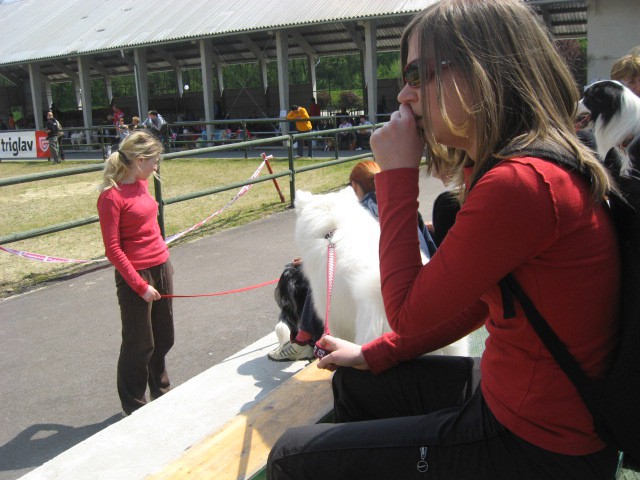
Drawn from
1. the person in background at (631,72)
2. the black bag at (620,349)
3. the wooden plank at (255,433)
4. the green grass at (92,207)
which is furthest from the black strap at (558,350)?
the green grass at (92,207)

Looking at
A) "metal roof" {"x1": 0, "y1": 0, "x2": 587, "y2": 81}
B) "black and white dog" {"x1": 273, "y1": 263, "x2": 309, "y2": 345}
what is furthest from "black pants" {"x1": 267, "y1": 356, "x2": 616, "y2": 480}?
"metal roof" {"x1": 0, "y1": 0, "x2": 587, "y2": 81}

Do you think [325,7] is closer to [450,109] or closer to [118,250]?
[118,250]

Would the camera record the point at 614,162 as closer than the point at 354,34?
Yes

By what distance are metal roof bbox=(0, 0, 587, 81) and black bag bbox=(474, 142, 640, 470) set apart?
1707 cm

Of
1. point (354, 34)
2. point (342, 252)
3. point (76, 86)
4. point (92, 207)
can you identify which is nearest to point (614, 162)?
point (342, 252)

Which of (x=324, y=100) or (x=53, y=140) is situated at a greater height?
(x=324, y=100)

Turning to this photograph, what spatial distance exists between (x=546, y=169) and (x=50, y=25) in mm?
34598

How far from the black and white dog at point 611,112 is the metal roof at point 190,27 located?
47.7 feet

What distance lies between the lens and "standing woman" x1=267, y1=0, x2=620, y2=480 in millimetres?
1312

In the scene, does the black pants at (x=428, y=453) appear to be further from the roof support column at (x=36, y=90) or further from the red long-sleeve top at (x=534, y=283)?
the roof support column at (x=36, y=90)

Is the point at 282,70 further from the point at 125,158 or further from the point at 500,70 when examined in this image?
the point at 500,70

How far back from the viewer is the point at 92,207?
12.2 m

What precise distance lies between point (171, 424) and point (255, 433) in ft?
4.68

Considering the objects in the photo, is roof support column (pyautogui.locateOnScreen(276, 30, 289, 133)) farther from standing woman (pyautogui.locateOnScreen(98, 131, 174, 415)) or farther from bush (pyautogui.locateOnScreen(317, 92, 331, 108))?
standing woman (pyautogui.locateOnScreen(98, 131, 174, 415))
